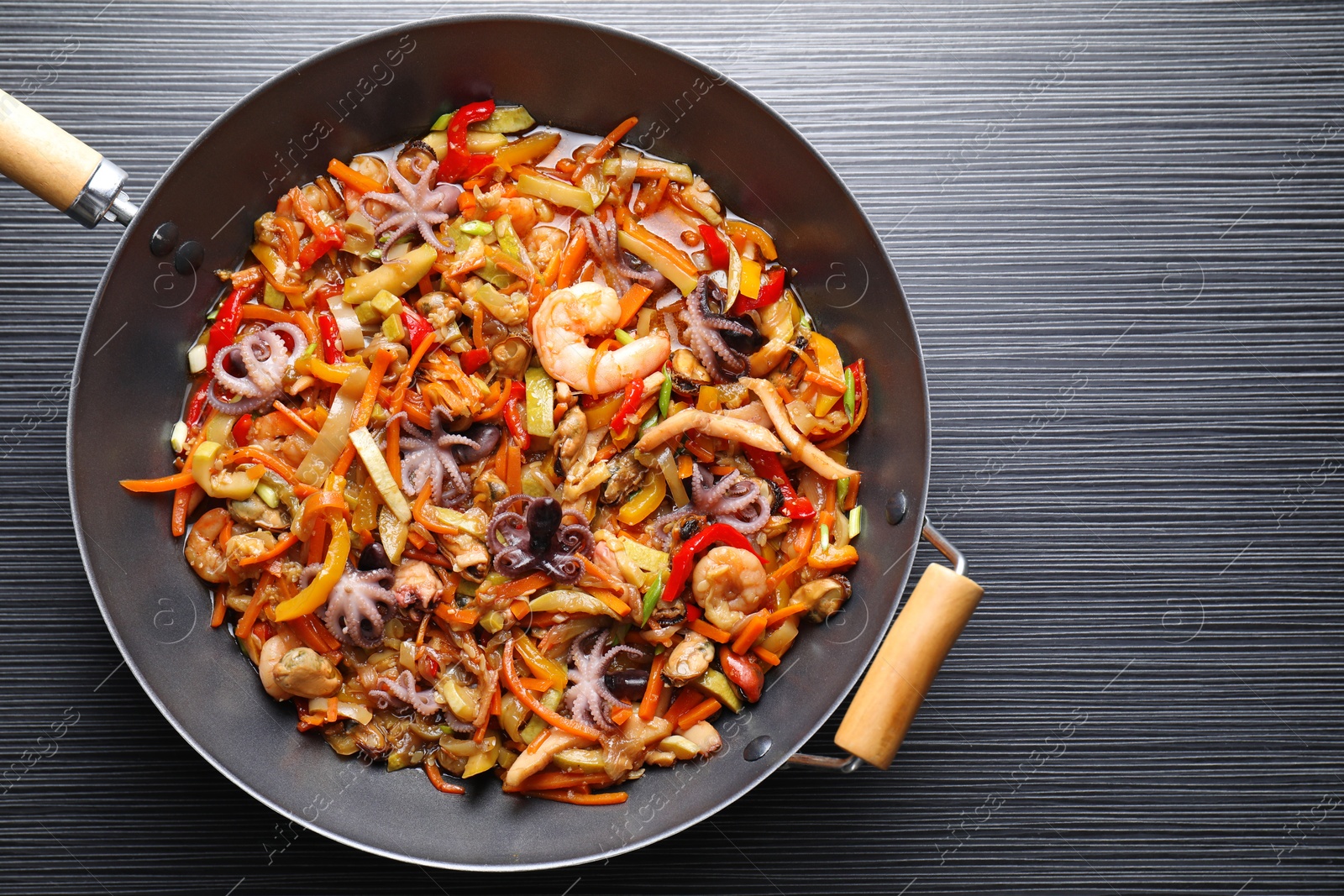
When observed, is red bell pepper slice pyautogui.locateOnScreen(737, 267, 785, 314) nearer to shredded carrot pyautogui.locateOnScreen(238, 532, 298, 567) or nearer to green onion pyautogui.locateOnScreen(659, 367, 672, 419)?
green onion pyautogui.locateOnScreen(659, 367, 672, 419)

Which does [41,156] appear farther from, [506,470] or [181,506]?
[506,470]

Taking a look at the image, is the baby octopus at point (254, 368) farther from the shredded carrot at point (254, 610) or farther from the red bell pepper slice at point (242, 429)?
the shredded carrot at point (254, 610)

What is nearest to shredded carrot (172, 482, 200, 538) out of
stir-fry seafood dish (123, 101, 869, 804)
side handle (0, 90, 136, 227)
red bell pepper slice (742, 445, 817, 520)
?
stir-fry seafood dish (123, 101, 869, 804)

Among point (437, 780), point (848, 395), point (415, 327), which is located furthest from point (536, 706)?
point (848, 395)

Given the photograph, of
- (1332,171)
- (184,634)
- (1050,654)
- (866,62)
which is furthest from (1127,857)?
(184,634)

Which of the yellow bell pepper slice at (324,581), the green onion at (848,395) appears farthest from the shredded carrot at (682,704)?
the yellow bell pepper slice at (324,581)

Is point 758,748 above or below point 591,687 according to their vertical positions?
below
